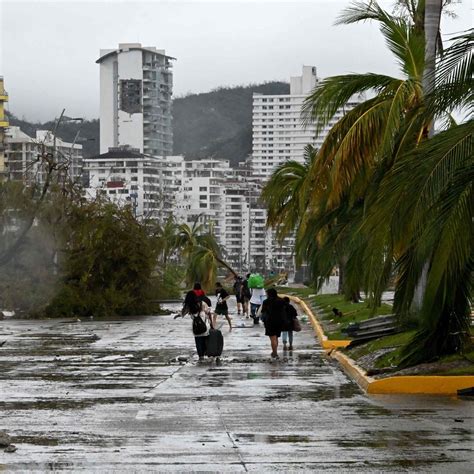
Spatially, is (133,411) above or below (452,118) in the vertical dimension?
below

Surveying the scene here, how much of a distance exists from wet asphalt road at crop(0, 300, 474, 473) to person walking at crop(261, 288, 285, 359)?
19.3 inches

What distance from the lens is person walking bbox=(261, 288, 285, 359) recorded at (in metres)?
26.4

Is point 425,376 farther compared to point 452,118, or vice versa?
point 452,118

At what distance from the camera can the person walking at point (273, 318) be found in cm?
2636

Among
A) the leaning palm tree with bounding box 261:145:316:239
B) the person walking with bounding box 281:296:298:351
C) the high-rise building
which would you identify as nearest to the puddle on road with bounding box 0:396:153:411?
the person walking with bounding box 281:296:298:351

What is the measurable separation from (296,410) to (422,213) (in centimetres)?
320

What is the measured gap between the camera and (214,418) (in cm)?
1585

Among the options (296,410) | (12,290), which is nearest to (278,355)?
(296,410)

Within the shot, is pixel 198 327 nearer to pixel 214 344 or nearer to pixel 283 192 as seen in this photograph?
pixel 214 344

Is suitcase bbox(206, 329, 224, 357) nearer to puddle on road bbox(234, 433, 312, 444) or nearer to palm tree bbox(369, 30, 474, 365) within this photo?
palm tree bbox(369, 30, 474, 365)

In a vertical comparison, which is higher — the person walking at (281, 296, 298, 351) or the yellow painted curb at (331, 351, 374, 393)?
the person walking at (281, 296, 298, 351)

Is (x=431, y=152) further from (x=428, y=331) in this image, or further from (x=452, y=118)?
(x=452, y=118)

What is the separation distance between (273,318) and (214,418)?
10.7m

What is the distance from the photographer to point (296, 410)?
1678 centimetres
